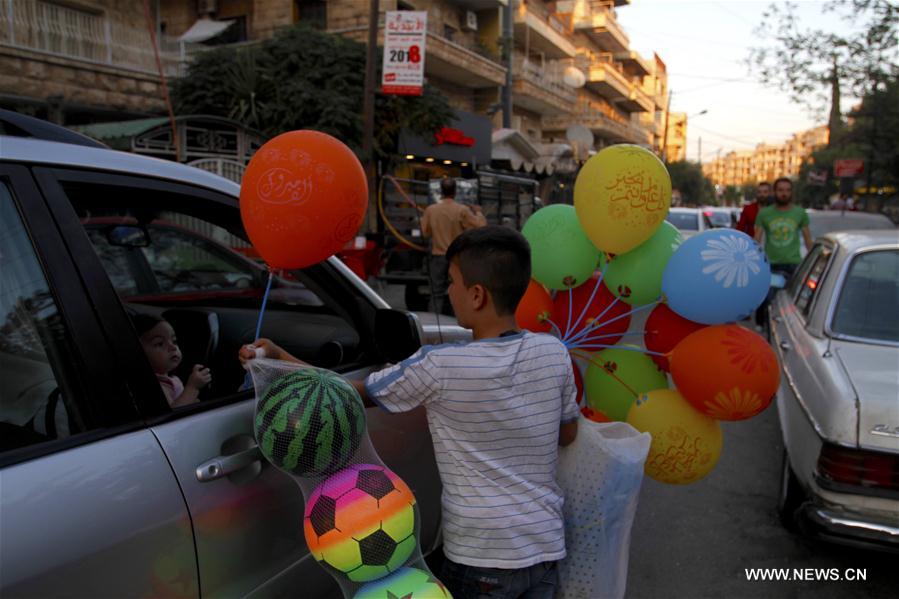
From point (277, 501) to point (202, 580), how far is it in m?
0.26

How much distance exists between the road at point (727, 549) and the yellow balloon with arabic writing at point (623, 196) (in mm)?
1703

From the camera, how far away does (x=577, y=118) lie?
35906 millimetres

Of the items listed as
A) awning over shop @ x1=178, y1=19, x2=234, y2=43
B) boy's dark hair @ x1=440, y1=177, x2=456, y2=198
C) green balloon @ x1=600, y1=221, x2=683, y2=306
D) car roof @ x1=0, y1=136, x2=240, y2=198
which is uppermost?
awning over shop @ x1=178, y1=19, x2=234, y2=43

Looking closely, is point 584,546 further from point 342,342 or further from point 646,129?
point 646,129

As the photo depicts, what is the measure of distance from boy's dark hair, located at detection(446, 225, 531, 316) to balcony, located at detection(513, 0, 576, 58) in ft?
88.9

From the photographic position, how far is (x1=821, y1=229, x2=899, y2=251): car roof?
3975 millimetres

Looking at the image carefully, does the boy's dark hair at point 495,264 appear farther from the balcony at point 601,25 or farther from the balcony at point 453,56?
the balcony at point 601,25

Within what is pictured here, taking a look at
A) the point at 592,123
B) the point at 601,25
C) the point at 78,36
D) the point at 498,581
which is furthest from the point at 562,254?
the point at 601,25

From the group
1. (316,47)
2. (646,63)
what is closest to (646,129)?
(646,63)

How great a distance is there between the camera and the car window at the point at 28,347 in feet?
4.65

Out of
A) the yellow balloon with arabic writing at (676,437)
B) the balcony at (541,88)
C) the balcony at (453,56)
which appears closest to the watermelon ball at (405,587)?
the yellow balloon with arabic writing at (676,437)

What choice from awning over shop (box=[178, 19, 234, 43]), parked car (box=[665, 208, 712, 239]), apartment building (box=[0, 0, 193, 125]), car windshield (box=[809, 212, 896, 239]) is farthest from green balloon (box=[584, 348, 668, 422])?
awning over shop (box=[178, 19, 234, 43])

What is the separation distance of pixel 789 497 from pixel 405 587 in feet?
8.99

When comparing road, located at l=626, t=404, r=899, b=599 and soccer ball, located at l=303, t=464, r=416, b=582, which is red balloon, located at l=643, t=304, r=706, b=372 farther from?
soccer ball, located at l=303, t=464, r=416, b=582
